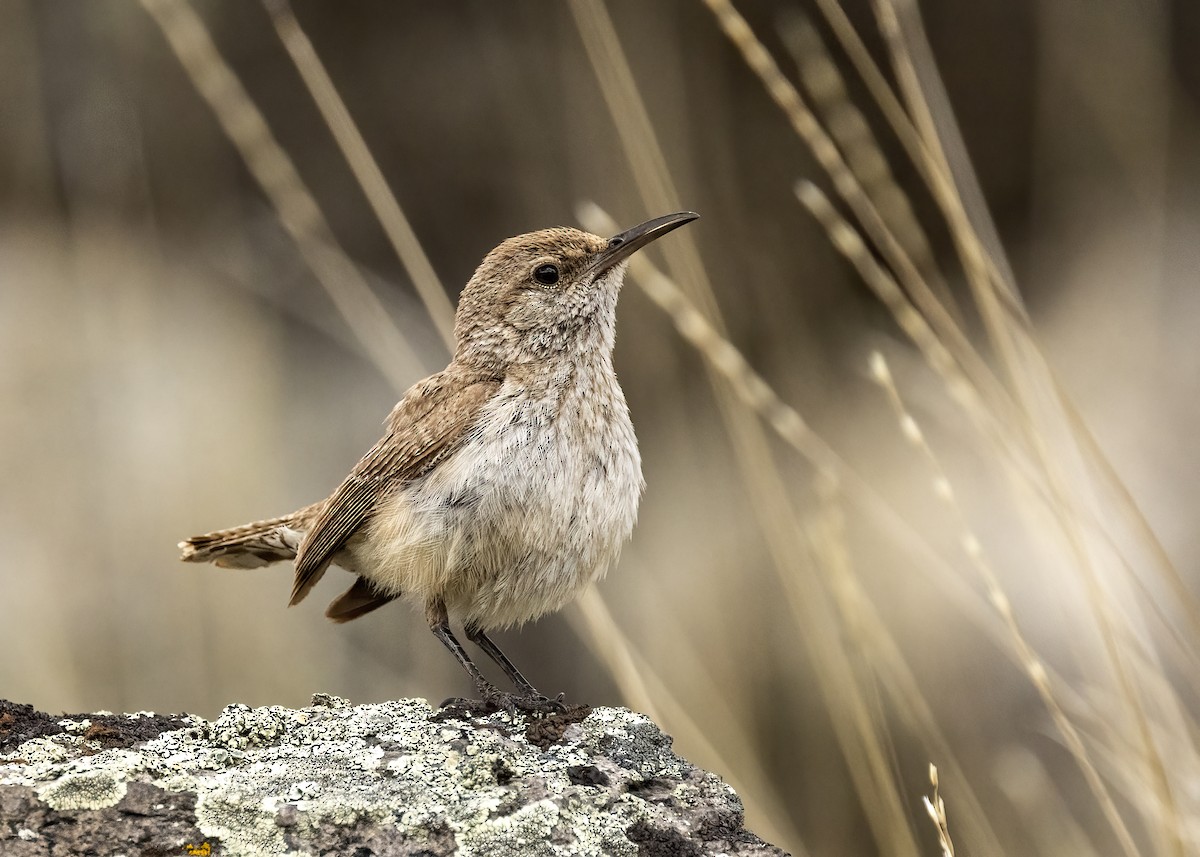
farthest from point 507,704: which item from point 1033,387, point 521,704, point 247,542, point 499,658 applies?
point 1033,387

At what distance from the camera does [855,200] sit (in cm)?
312

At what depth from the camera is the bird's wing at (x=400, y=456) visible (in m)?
3.39

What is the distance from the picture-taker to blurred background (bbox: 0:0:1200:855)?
206 inches

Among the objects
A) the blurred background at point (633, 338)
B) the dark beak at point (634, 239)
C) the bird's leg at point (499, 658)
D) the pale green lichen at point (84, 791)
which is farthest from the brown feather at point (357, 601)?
the pale green lichen at point (84, 791)

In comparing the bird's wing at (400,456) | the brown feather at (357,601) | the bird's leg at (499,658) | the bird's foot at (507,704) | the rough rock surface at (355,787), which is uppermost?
the bird's wing at (400,456)

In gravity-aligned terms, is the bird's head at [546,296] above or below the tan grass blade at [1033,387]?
above

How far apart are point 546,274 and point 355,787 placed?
180 centimetres

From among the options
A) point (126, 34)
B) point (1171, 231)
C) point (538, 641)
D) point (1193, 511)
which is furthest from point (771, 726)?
point (126, 34)

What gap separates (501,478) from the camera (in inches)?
126

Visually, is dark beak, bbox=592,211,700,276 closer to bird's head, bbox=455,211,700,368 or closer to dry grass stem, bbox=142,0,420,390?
bird's head, bbox=455,211,700,368

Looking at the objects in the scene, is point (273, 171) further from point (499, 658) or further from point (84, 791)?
point (84, 791)

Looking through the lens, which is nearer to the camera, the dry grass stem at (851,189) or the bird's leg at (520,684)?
the bird's leg at (520,684)

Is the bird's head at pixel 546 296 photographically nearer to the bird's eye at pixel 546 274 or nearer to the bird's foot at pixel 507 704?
the bird's eye at pixel 546 274

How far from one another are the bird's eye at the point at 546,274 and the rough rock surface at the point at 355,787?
4.70 ft
